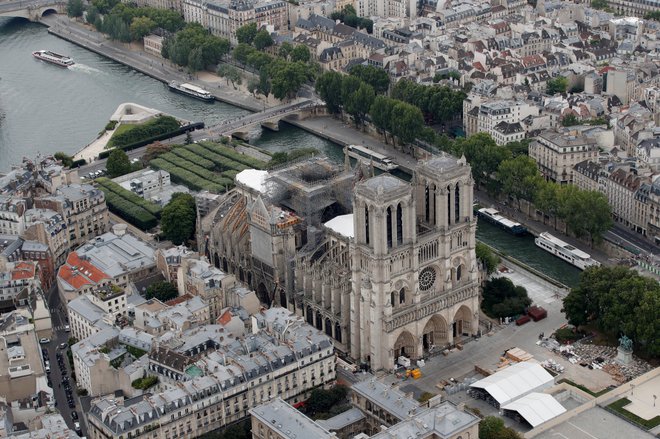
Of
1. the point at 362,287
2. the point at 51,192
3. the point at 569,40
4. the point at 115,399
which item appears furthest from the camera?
the point at 569,40

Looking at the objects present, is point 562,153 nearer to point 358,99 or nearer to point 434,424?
point 358,99

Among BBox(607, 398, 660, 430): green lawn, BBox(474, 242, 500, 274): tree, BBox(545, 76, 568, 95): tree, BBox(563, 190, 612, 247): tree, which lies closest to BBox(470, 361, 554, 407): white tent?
BBox(607, 398, 660, 430): green lawn

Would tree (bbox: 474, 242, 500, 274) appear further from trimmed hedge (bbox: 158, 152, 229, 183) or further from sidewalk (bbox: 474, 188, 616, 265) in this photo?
trimmed hedge (bbox: 158, 152, 229, 183)

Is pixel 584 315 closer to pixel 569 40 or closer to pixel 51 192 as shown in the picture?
pixel 51 192

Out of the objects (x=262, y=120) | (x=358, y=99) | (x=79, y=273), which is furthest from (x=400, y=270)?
(x=262, y=120)

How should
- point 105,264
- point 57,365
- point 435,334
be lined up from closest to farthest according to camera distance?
point 57,365
point 435,334
point 105,264

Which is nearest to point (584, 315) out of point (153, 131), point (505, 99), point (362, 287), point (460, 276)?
point (460, 276)
